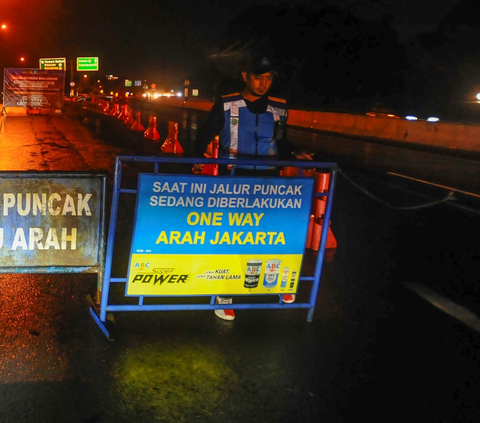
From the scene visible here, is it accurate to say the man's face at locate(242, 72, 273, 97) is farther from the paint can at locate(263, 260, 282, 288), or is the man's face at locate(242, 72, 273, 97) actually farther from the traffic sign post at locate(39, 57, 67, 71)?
the traffic sign post at locate(39, 57, 67, 71)

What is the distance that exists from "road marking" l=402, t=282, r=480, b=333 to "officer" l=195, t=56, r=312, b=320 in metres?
1.52

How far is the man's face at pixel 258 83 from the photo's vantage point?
193 inches

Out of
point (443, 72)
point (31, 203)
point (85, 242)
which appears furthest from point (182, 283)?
point (443, 72)

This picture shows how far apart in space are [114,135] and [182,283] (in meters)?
17.4

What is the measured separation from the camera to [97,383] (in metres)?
3.62

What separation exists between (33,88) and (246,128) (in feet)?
90.9

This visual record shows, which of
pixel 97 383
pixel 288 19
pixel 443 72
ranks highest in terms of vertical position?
pixel 288 19

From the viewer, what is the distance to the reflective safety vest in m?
5.02

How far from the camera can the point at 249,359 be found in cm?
409

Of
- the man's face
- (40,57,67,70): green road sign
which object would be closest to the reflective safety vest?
the man's face

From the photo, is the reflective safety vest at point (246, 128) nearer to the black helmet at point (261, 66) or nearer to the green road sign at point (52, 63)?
the black helmet at point (261, 66)

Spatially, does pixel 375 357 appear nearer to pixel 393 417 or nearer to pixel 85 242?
pixel 393 417

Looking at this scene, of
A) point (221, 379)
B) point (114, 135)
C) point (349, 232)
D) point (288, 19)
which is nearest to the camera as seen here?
point (221, 379)

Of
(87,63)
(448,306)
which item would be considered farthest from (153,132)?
(87,63)
